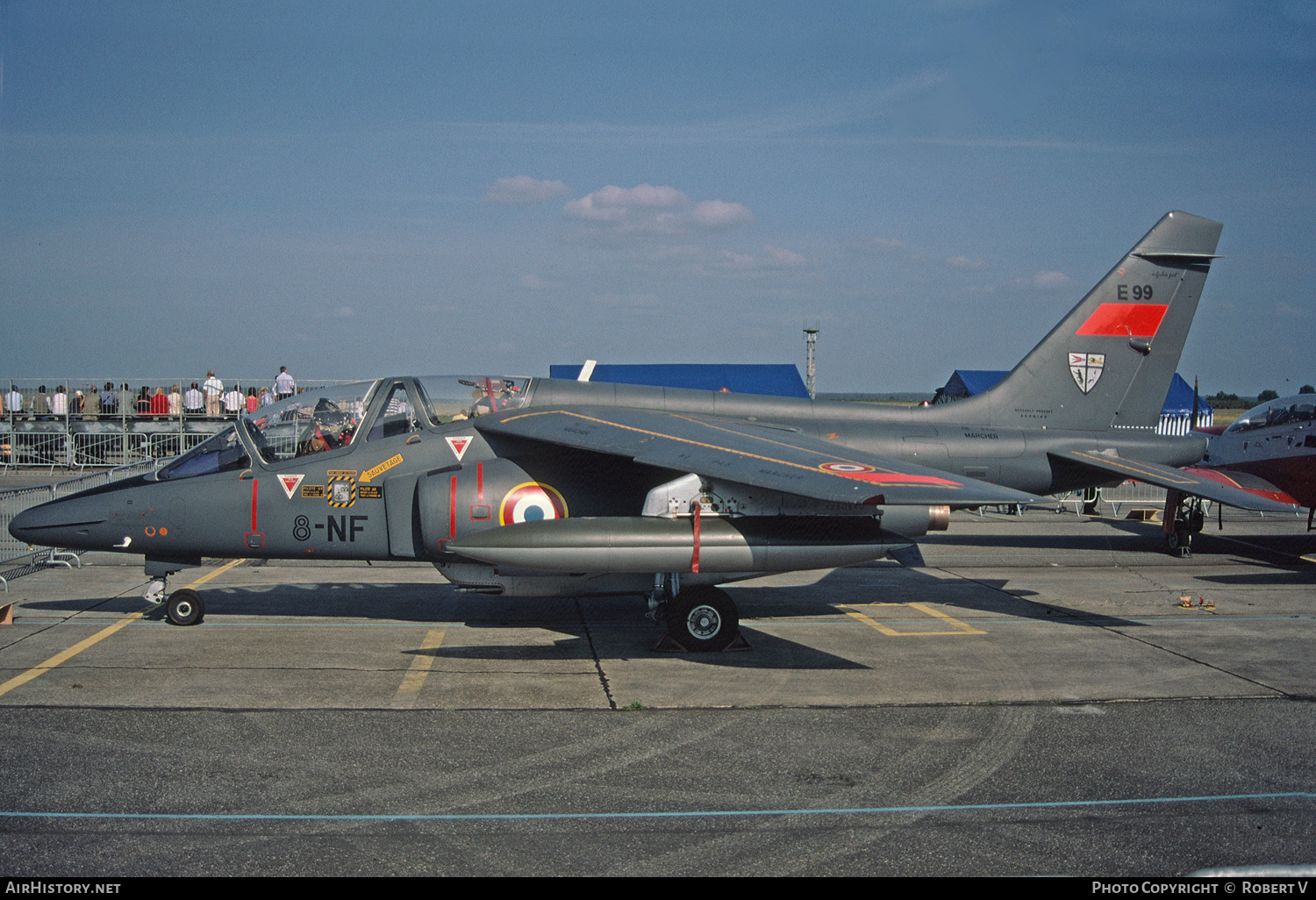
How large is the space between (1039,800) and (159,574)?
9.11 meters

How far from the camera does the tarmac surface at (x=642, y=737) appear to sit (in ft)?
17.1

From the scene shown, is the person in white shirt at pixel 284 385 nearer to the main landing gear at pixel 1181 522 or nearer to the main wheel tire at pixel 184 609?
the main wheel tire at pixel 184 609

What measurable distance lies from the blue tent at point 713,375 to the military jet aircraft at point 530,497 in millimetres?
22291

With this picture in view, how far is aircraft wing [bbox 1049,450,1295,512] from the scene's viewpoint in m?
11.6

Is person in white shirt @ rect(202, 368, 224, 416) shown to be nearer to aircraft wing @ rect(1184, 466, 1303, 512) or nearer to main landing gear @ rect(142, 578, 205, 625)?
main landing gear @ rect(142, 578, 205, 625)

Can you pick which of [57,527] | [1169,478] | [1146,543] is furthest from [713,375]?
[57,527]

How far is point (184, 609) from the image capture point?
33.4 feet

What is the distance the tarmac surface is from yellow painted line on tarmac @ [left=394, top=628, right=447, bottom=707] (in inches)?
2.2

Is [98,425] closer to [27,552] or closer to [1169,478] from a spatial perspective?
[27,552]

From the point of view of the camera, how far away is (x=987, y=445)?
41.3 ft

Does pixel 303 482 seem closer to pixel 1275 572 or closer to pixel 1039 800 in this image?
pixel 1039 800

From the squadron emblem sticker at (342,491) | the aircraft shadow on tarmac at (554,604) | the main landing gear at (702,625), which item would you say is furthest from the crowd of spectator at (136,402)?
the main landing gear at (702,625)

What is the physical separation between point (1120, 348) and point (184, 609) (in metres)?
12.8

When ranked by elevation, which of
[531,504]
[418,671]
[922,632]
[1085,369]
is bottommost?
[922,632]
